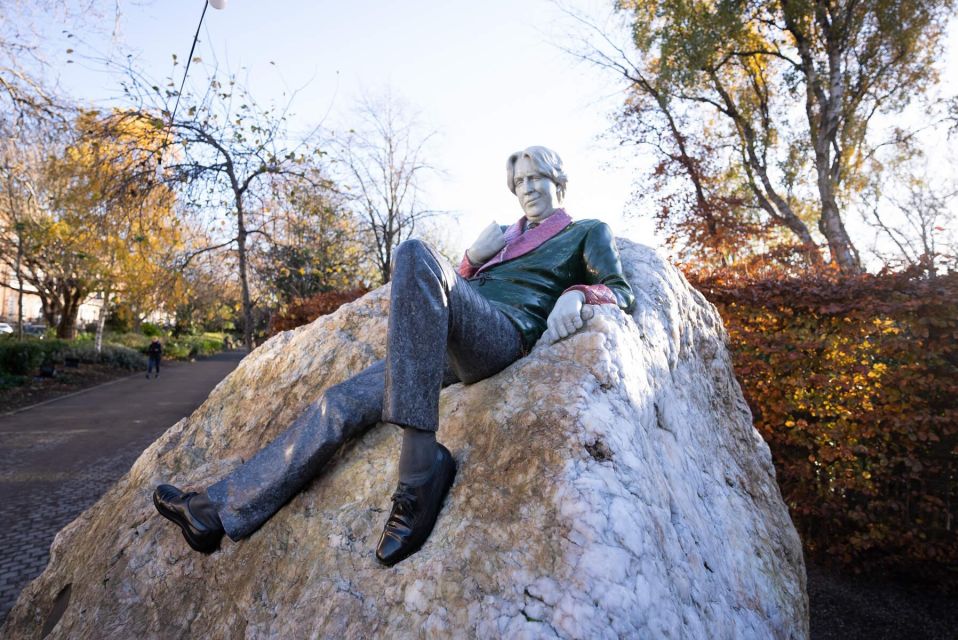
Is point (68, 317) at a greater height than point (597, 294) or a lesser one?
greater

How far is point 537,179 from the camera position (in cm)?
305

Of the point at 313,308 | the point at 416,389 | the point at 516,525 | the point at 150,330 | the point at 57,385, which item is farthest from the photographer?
the point at 150,330

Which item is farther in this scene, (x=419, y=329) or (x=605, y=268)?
(x=605, y=268)

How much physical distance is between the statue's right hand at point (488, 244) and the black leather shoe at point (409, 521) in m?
1.40

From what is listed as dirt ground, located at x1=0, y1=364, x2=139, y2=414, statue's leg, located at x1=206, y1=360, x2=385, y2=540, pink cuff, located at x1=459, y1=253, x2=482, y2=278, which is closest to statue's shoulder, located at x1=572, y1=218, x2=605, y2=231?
pink cuff, located at x1=459, y1=253, x2=482, y2=278

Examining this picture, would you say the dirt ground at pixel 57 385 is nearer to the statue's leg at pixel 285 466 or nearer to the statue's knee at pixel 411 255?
the statue's leg at pixel 285 466

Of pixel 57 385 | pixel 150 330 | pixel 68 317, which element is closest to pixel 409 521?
pixel 57 385

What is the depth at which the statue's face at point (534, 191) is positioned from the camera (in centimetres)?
304

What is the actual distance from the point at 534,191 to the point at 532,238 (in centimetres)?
30

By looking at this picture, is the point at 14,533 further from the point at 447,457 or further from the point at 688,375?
the point at 688,375

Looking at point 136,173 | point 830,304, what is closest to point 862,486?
point 830,304

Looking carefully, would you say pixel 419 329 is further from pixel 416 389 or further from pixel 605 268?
pixel 605 268

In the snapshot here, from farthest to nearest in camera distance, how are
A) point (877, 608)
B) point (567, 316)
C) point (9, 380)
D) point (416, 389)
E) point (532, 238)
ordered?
point (9, 380) < point (877, 608) < point (532, 238) < point (567, 316) < point (416, 389)

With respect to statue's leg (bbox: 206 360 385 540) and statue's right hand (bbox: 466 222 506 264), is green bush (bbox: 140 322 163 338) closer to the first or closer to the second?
statue's right hand (bbox: 466 222 506 264)
